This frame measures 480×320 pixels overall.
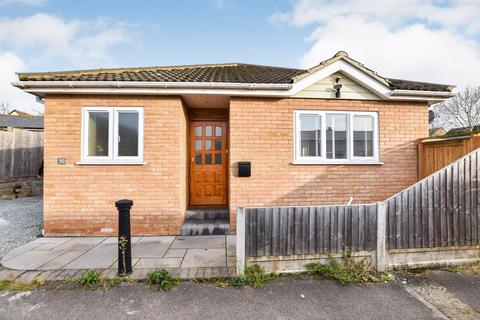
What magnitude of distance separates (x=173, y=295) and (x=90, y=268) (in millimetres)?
1644

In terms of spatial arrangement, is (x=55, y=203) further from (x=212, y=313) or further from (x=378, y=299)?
(x=378, y=299)

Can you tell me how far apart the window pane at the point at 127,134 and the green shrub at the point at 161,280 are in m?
2.99

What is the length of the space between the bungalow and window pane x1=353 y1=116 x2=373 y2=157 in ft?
0.08

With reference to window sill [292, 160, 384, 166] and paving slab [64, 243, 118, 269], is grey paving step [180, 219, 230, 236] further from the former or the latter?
window sill [292, 160, 384, 166]

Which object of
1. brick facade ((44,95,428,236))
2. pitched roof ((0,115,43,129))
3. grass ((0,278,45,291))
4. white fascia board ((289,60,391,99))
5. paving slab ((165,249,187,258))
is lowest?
grass ((0,278,45,291))

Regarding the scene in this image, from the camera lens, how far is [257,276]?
3391mm

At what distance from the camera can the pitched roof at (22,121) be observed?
18594 millimetres

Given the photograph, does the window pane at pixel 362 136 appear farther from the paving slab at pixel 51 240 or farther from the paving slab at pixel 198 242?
the paving slab at pixel 51 240

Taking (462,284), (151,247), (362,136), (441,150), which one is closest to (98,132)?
(151,247)

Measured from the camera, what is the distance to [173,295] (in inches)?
122

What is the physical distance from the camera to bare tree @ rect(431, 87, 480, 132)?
1155 inches

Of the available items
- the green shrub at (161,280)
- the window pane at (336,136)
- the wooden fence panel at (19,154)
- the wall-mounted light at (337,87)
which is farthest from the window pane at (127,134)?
the wooden fence panel at (19,154)

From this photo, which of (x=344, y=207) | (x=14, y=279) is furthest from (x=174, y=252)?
(x=344, y=207)

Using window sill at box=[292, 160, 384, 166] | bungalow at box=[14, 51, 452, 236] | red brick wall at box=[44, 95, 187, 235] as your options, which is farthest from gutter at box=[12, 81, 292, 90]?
window sill at box=[292, 160, 384, 166]
